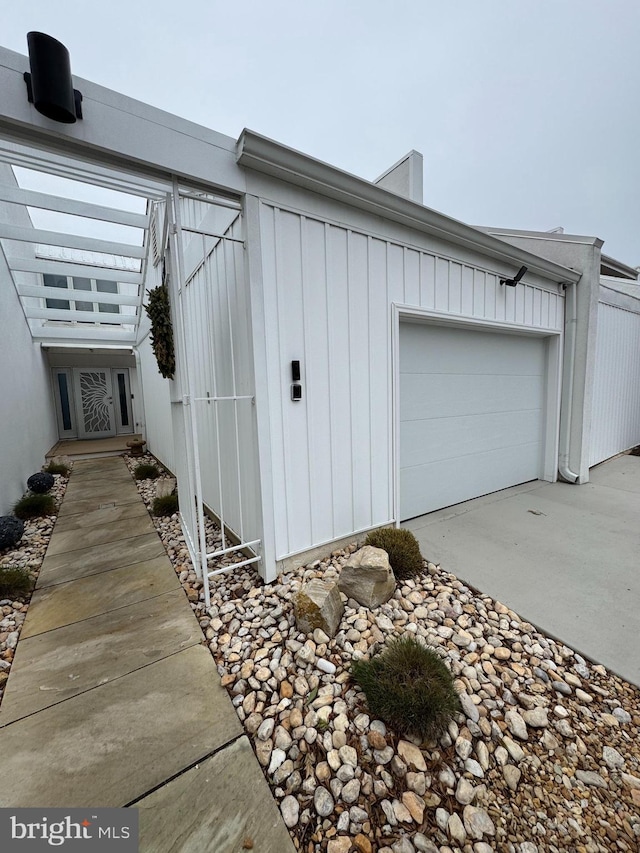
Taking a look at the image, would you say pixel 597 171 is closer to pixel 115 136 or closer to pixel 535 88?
pixel 535 88

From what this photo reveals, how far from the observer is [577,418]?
4.58 meters

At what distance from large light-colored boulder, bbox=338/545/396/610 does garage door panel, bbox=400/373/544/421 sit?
62.5 inches

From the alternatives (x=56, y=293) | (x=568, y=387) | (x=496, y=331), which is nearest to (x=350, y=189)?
(x=496, y=331)

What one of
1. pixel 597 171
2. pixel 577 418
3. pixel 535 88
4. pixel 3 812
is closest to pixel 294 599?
pixel 3 812

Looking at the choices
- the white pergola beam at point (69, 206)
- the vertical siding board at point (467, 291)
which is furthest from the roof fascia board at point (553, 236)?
the white pergola beam at point (69, 206)

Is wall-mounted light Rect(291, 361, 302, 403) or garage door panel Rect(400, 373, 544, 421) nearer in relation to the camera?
wall-mounted light Rect(291, 361, 302, 403)

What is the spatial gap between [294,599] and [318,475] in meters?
0.92

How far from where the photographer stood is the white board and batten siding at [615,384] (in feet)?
17.6

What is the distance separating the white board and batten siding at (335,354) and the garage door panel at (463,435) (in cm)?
46

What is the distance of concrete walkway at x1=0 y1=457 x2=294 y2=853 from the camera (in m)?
1.16

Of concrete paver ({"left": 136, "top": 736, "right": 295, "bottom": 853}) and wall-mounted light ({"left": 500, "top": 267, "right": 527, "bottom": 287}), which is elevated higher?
wall-mounted light ({"left": 500, "top": 267, "right": 527, "bottom": 287})

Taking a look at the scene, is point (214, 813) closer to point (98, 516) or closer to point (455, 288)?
point (98, 516)

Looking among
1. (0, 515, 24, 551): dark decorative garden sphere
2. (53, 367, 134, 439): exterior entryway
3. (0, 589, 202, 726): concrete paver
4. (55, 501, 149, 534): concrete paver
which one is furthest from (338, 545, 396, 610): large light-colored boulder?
(53, 367, 134, 439): exterior entryway

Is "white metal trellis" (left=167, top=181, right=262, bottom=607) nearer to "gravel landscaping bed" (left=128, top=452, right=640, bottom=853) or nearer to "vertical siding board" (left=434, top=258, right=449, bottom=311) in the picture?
"gravel landscaping bed" (left=128, top=452, right=640, bottom=853)
